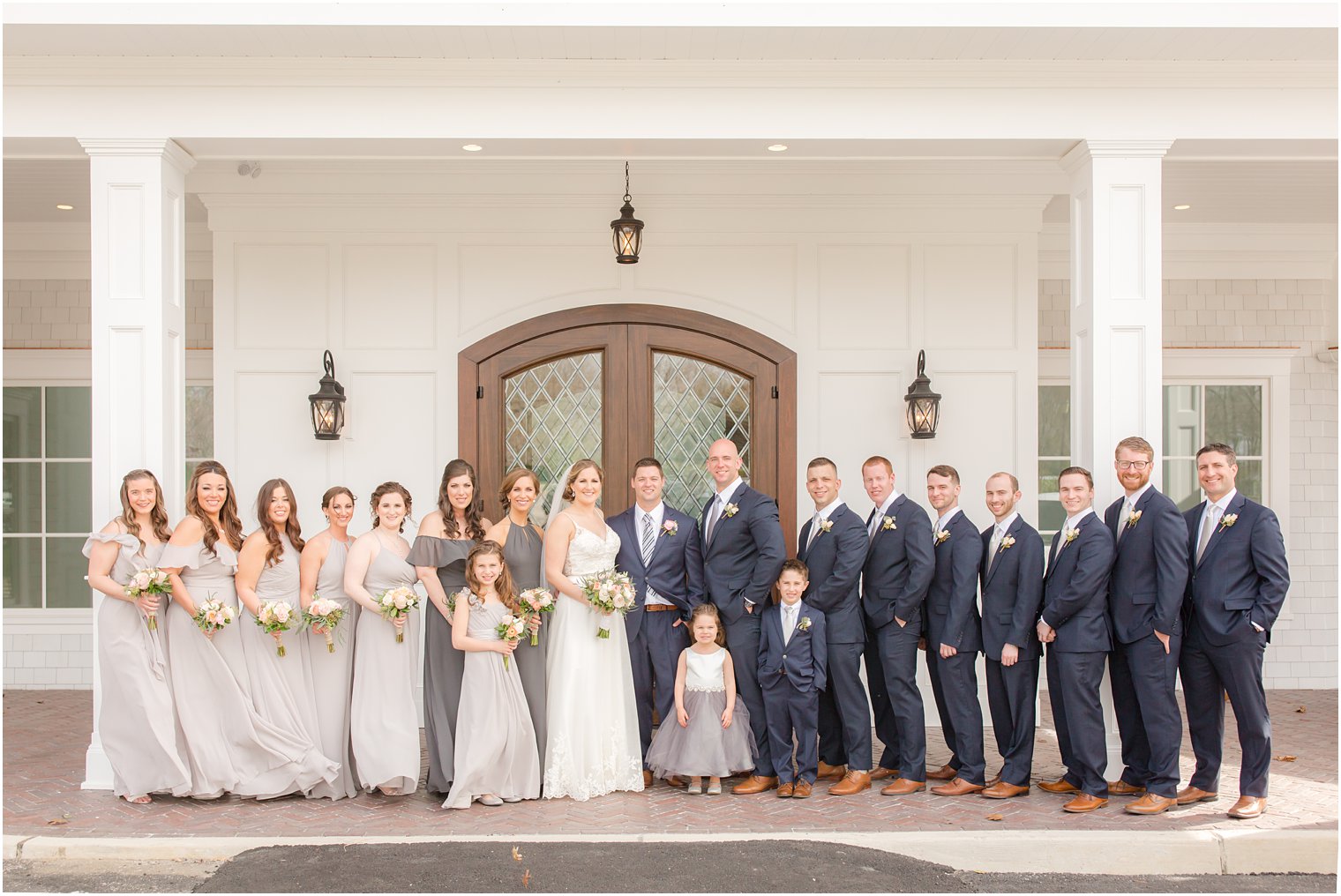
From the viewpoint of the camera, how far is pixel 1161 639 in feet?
18.9

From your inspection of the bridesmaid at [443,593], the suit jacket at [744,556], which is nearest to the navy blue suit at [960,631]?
the suit jacket at [744,556]

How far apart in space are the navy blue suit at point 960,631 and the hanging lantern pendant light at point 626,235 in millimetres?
3042

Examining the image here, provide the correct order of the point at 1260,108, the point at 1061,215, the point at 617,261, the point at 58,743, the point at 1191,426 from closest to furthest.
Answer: the point at 1260,108 < the point at 58,743 < the point at 617,261 < the point at 1061,215 < the point at 1191,426

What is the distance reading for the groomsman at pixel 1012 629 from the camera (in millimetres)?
5996

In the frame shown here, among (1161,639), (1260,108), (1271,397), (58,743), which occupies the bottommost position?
(58,743)

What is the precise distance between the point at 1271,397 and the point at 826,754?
5.65 m

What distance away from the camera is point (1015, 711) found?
241 inches

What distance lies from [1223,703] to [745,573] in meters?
2.56

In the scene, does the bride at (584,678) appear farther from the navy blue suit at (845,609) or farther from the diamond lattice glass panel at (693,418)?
the diamond lattice glass panel at (693,418)

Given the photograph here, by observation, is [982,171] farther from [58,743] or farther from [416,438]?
[58,743]

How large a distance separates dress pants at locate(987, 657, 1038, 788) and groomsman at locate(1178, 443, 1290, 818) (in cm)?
78

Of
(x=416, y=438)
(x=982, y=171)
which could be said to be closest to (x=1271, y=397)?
(x=982, y=171)

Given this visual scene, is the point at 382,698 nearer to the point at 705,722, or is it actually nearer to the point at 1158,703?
the point at 705,722

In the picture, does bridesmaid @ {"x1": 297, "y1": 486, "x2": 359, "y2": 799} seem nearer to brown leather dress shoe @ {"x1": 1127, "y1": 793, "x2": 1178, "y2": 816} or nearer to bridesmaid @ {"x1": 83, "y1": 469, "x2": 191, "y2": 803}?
bridesmaid @ {"x1": 83, "y1": 469, "x2": 191, "y2": 803}
